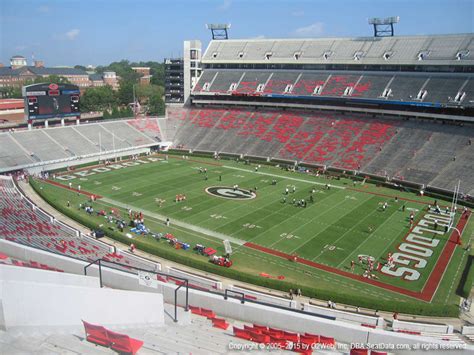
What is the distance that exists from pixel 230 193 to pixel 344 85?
110 ft

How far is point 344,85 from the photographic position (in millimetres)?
67438

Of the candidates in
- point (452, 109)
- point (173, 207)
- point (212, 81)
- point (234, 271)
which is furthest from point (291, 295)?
point (212, 81)

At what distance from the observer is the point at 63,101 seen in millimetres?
62188

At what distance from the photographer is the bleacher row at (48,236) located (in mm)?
26517

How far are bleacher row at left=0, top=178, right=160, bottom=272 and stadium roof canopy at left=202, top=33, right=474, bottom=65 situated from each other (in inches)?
2103

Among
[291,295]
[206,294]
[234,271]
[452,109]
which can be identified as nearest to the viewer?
[206,294]

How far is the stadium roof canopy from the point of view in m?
61.1

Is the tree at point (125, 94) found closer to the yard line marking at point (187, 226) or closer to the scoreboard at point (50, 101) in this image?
the scoreboard at point (50, 101)

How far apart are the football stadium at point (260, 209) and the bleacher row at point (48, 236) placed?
23 centimetres

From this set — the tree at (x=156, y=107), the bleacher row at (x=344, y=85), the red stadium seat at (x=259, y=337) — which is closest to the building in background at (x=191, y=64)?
the bleacher row at (x=344, y=85)

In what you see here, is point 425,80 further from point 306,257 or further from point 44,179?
point 44,179

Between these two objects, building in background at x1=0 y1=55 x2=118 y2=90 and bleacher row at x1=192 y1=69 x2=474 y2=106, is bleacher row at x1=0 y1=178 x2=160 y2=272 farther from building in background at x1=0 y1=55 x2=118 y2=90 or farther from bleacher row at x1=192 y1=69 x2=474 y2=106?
building in background at x1=0 y1=55 x2=118 y2=90

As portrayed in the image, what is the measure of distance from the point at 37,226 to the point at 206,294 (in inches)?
828

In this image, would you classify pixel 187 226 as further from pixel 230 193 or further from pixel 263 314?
pixel 263 314
